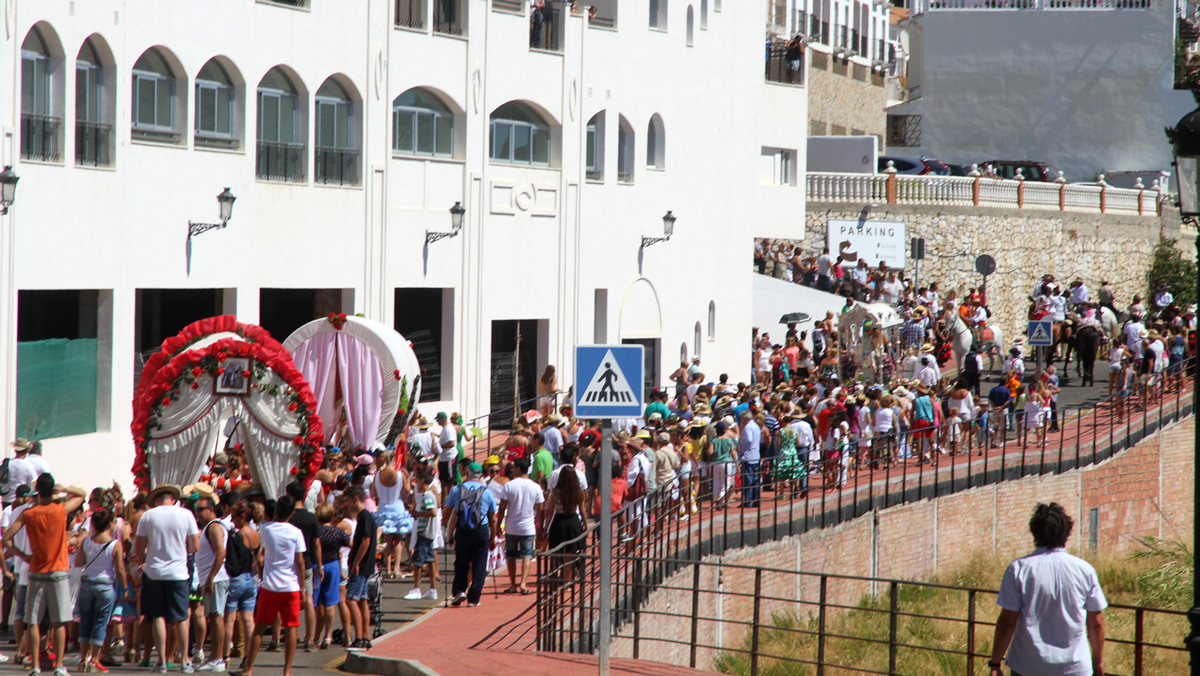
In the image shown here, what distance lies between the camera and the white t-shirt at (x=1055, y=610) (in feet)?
24.8

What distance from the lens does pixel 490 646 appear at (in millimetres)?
13086

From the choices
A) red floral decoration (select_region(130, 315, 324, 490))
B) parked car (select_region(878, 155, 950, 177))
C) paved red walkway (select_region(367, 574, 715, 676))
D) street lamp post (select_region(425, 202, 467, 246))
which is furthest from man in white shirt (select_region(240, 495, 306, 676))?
parked car (select_region(878, 155, 950, 177))

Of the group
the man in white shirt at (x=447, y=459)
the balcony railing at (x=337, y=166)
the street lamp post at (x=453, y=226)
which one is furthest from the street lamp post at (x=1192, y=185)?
the street lamp post at (x=453, y=226)

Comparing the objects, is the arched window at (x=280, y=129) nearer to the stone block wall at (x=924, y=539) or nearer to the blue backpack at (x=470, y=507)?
the stone block wall at (x=924, y=539)

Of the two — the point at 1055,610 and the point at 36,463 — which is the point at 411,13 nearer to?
the point at 36,463

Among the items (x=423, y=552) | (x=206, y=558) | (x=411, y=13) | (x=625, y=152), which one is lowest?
(x=423, y=552)

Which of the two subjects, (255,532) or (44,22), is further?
(44,22)

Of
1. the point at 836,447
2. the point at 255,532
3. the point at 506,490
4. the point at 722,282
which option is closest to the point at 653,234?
the point at 722,282

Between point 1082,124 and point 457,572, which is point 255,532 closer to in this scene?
point 457,572

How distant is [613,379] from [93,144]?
13614mm

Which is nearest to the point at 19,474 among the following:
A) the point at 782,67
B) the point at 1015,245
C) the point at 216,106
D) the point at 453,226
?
the point at 216,106

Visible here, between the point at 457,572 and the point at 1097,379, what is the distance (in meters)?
23.4

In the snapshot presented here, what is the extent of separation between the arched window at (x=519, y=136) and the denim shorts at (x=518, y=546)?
13.6m

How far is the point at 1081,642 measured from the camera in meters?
7.61
